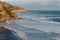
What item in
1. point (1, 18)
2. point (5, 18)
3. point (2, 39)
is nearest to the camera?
point (2, 39)

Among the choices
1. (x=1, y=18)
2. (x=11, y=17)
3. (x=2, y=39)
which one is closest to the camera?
(x=2, y=39)

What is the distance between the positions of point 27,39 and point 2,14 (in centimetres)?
3485

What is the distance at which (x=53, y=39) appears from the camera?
2525 centimetres

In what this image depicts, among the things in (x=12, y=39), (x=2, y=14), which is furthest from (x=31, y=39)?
(x=2, y=14)

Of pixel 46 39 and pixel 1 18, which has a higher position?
pixel 46 39

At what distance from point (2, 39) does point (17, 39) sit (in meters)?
1.62

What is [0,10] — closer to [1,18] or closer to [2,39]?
[1,18]

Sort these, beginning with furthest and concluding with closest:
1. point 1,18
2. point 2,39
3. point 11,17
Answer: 1. point 11,17
2. point 1,18
3. point 2,39

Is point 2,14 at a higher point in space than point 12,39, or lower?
lower

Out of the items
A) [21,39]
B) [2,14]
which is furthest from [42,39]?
[2,14]

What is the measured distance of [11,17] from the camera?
213ft

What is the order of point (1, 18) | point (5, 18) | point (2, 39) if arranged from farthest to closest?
point (5, 18) < point (1, 18) < point (2, 39)

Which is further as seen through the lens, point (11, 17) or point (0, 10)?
point (11, 17)

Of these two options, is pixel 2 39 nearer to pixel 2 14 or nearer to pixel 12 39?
pixel 12 39
